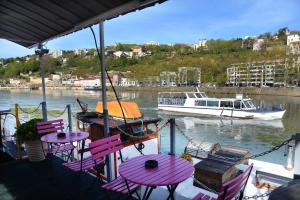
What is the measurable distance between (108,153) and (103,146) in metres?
0.14

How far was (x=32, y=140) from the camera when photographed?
15.6 ft

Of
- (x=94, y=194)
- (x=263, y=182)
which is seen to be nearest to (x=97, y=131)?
(x=94, y=194)

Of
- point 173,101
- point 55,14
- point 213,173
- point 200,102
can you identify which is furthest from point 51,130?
point 173,101

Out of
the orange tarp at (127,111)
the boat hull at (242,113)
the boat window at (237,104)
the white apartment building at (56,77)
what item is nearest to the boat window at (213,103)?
the boat hull at (242,113)

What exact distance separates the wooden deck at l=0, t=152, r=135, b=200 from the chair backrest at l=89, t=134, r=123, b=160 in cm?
52

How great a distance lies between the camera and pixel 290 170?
856 centimetres

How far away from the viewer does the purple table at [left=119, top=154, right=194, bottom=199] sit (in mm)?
2428

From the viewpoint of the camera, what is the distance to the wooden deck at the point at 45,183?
3.43 metres

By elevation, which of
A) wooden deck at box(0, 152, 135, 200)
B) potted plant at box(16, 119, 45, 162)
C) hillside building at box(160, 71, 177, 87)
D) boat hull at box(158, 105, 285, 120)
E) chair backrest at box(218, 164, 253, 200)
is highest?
hillside building at box(160, 71, 177, 87)

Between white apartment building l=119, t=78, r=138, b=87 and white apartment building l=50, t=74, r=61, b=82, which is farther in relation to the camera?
white apartment building l=50, t=74, r=61, b=82

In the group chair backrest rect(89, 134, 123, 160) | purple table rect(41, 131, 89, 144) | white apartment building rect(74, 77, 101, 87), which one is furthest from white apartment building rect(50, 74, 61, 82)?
chair backrest rect(89, 134, 123, 160)

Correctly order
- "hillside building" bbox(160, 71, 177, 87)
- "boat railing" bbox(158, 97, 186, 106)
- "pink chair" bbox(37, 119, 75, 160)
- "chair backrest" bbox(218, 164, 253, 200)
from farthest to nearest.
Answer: "hillside building" bbox(160, 71, 177, 87) → "boat railing" bbox(158, 97, 186, 106) → "pink chair" bbox(37, 119, 75, 160) → "chair backrest" bbox(218, 164, 253, 200)

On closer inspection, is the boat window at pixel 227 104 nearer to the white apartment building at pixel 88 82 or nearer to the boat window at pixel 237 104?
the boat window at pixel 237 104

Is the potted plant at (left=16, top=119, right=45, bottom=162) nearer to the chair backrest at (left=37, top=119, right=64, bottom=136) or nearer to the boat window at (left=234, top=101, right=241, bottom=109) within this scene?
the chair backrest at (left=37, top=119, right=64, bottom=136)
